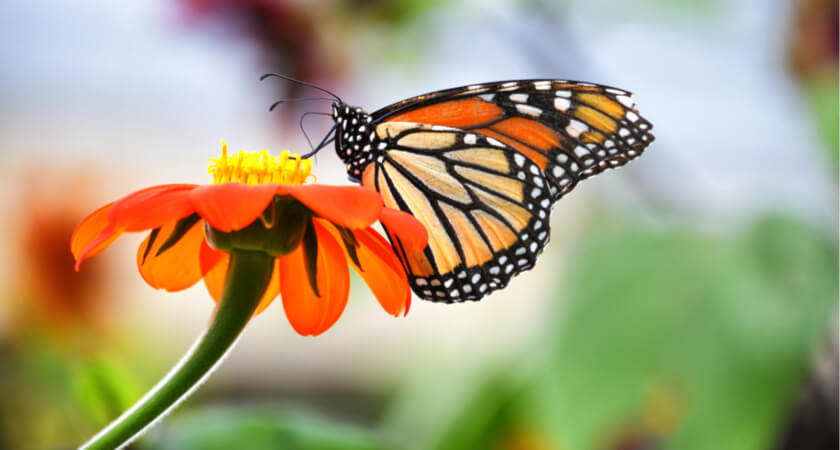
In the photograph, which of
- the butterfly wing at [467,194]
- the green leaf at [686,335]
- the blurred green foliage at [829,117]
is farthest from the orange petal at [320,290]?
the blurred green foliage at [829,117]

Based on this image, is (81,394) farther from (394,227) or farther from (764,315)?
(764,315)

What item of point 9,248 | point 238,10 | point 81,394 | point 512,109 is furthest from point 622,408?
point 9,248

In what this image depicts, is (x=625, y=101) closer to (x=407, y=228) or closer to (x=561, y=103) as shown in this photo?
(x=561, y=103)

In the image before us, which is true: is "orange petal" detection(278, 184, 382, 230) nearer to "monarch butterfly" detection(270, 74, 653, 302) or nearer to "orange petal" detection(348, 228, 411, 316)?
"orange petal" detection(348, 228, 411, 316)

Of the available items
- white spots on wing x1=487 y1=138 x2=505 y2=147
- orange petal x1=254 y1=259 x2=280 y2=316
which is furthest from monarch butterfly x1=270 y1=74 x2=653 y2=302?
orange petal x1=254 y1=259 x2=280 y2=316

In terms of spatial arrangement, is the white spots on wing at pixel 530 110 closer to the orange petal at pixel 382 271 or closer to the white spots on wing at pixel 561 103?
the white spots on wing at pixel 561 103

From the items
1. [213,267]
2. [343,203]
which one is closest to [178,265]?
[213,267]
